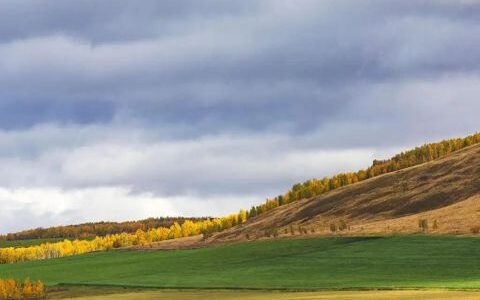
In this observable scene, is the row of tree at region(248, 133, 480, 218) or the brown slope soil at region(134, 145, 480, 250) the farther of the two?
the row of tree at region(248, 133, 480, 218)

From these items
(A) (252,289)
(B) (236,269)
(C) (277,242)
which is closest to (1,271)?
(C) (277,242)

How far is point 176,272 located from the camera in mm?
83438

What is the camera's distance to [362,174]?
136 meters

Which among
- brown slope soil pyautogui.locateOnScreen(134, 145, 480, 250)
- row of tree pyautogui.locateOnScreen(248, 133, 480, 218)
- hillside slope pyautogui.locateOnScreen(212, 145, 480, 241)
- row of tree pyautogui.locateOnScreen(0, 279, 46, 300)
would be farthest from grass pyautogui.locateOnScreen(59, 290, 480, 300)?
row of tree pyautogui.locateOnScreen(248, 133, 480, 218)

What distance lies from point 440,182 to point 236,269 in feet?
134

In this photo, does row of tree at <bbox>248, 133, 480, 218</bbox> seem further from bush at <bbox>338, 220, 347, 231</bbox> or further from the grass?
the grass

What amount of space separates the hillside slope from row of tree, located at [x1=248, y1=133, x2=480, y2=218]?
651 centimetres

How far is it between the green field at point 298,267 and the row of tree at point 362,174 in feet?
104

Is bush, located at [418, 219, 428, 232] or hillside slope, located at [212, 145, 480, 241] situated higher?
hillside slope, located at [212, 145, 480, 241]

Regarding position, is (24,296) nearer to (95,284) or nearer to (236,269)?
(95,284)

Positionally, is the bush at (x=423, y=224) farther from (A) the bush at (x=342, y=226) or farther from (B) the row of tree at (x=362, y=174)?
(B) the row of tree at (x=362, y=174)

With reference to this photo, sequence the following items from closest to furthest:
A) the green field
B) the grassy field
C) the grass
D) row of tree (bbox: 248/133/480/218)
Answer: the grassy field
the grass
the green field
row of tree (bbox: 248/133/480/218)

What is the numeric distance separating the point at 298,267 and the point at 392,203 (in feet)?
124

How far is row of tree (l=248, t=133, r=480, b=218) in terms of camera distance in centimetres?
13488
